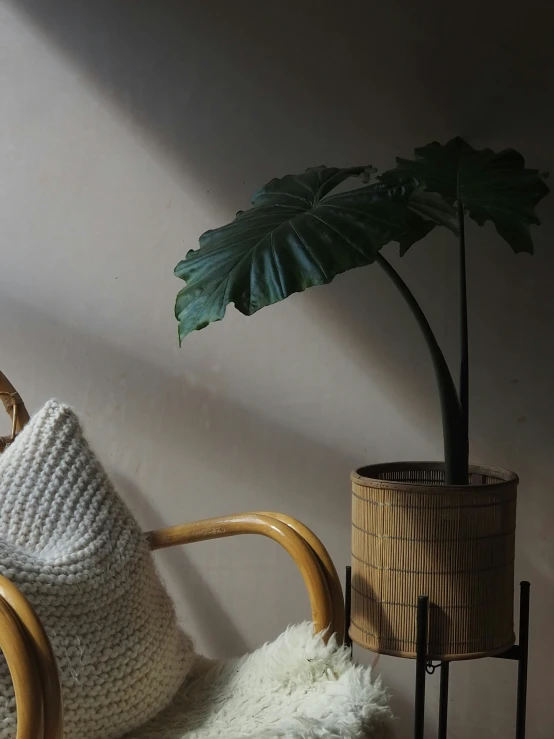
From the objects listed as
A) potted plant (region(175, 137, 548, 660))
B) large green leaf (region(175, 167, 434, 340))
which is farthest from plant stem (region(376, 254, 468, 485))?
large green leaf (region(175, 167, 434, 340))

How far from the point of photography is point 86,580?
98 cm

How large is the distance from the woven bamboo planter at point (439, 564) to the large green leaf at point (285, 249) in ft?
1.12

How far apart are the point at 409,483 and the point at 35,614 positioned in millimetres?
553

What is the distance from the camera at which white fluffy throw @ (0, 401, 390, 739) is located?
36.5 inches

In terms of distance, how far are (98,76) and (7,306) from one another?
0.48 metres

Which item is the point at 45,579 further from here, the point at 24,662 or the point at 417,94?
the point at 417,94

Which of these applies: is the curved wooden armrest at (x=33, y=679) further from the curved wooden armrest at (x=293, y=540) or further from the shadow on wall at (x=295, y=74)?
the shadow on wall at (x=295, y=74)

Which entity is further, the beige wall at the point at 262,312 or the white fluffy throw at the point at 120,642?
the beige wall at the point at 262,312

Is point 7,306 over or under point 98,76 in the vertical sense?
under

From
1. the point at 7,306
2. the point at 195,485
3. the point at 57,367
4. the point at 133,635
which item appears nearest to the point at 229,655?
the point at 195,485

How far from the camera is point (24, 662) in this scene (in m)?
0.69

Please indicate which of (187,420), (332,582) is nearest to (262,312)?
(187,420)

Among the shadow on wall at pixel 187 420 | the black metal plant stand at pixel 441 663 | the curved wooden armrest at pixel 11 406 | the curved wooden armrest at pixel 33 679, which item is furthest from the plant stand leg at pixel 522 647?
the curved wooden armrest at pixel 11 406

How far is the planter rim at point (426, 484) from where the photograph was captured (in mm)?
1027
